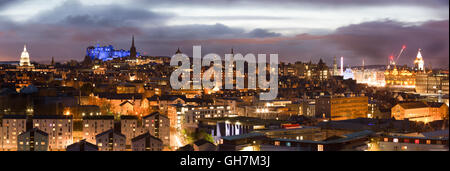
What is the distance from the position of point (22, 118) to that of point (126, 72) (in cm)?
1486

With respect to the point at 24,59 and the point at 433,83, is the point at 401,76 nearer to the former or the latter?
the point at 433,83

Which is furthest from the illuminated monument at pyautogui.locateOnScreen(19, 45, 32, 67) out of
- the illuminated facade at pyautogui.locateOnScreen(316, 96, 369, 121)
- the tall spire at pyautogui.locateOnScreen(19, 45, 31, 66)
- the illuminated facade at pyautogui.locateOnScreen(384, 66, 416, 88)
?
the illuminated facade at pyautogui.locateOnScreen(384, 66, 416, 88)

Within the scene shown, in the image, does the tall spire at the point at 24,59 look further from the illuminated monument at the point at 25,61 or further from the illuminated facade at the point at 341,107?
the illuminated facade at the point at 341,107

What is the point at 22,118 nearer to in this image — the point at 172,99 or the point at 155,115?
the point at 155,115

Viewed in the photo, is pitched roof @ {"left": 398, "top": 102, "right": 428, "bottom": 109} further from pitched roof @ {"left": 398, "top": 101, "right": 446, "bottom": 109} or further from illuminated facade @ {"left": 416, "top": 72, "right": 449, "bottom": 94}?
illuminated facade @ {"left": 416, "top": 72, "right": 449, "bottom": 94}

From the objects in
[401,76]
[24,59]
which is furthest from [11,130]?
[401,76]

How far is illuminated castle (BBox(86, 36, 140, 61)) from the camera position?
3684 cm

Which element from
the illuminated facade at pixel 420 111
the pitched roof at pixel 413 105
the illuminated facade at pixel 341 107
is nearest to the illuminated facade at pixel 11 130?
the illuminated facade at pixel 341 107

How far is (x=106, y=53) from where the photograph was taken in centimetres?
3728

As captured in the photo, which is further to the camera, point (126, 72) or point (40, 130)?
point (126, 72)

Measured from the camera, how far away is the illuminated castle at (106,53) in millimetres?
36841

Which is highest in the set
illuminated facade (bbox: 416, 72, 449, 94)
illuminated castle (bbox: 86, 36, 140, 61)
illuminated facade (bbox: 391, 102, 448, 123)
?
illuminated castle (bbox: 86, 36, 140, 61)
